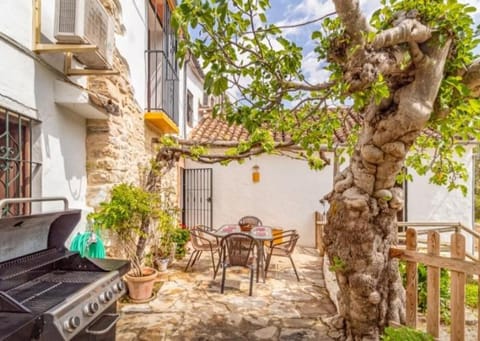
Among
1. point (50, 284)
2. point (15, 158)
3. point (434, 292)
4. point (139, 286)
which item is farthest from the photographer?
point (139, 286)

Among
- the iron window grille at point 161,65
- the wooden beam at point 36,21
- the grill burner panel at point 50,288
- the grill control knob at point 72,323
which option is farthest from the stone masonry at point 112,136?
the grill control knob at point 72,323

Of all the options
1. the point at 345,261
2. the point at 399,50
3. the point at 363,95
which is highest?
the point at 399,50

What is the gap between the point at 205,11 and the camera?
2012 mm

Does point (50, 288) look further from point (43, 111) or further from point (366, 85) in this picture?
point (366, 85)

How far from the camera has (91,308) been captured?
1944 mm

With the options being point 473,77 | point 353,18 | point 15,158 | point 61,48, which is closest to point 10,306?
point 15,158

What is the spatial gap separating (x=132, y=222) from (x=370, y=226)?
10.9 ft

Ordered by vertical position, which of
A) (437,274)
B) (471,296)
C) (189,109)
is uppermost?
(189,109)

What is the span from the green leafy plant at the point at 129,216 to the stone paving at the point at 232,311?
0.81 m

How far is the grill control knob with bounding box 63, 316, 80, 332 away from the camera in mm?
1648

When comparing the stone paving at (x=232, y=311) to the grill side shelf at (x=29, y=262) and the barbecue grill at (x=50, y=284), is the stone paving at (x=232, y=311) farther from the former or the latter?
the grill side shelf at (x=29, y=262)

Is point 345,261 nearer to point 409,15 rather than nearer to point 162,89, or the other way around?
point 409,15

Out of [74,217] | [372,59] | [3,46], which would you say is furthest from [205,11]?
[74,217]

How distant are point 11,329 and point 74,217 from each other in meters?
1.27
